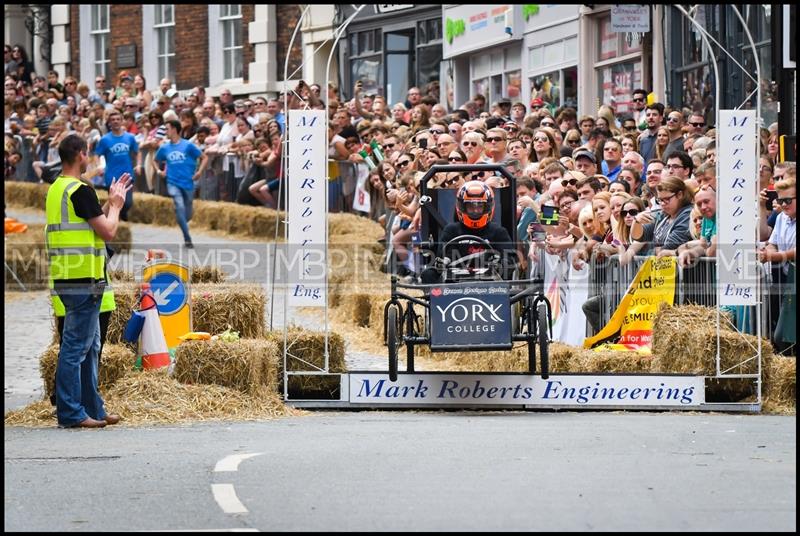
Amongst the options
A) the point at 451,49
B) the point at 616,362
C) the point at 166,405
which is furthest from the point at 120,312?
the point at 451,49

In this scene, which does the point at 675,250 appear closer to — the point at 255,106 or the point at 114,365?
the point at 114,365

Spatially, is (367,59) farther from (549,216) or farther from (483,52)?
(549,216)

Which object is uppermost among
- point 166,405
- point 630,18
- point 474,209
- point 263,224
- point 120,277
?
point 630,18

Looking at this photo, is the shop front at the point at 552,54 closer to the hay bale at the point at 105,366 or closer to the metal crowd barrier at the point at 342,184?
the metal crowd barrier at the point at 342,184

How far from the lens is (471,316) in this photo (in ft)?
47.3

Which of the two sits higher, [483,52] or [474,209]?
[483,52]

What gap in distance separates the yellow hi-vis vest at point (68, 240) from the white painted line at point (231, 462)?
97.9 inches

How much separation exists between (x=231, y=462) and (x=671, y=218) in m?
6.73

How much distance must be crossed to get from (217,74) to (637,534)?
127 ft

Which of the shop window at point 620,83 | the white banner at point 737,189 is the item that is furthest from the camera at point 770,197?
the shop window at point 620,83

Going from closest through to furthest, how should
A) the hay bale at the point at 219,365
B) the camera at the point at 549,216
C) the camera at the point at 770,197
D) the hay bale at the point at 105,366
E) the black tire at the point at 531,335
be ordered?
1. the hay bale at the point at 105,366
2. the hay bale at the point at 219,365
3. the black tire at the point at 531,335
4. the camera at the point at 770,197
5. the camera at the point at 549,216

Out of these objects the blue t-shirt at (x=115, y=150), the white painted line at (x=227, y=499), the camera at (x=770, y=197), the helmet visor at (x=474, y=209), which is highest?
the blue t-shirt at (x=115, y=150)

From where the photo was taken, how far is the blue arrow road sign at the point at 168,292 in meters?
15.1

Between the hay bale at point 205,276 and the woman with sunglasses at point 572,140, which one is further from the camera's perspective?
the woman with sunglasses at point 572,140
